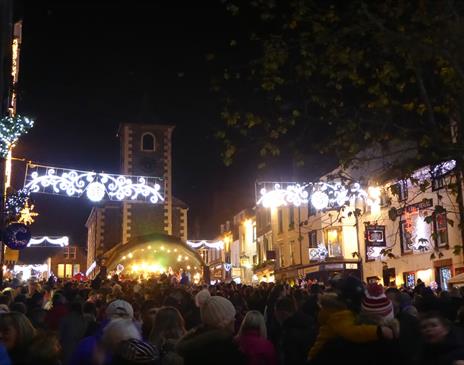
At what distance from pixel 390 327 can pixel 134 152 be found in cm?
4547

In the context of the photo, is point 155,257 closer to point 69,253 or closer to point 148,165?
point 148,165

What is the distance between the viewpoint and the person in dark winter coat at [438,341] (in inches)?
193

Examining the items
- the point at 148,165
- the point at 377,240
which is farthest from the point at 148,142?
the point at 377,240

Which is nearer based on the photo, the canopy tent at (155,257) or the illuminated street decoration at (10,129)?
the illuminated street decoration at (10,129)

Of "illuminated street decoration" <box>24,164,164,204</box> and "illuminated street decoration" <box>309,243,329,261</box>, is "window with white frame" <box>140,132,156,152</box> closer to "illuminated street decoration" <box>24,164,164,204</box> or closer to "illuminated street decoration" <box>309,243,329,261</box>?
"illuminated street decoration" <box>309,243,329,261</box>

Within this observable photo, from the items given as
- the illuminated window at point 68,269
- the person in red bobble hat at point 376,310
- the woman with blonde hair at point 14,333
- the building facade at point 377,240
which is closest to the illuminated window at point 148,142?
the building facade at point 377,240

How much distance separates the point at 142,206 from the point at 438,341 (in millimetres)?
43896

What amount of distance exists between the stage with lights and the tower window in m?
11.6

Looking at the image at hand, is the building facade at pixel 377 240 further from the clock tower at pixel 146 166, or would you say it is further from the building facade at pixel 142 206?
the clock tower at pixel 146 166

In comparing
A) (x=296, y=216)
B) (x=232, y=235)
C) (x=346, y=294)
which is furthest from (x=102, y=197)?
(x=232, y=235)

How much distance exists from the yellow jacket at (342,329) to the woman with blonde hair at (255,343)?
773 mm

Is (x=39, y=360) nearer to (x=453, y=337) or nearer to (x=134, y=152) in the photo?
(x=453, y=337)

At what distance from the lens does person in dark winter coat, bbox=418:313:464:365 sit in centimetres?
489

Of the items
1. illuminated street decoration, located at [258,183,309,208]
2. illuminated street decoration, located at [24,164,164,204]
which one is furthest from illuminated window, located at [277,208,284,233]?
illuminated street decoration, located at [24,164,164,204]
